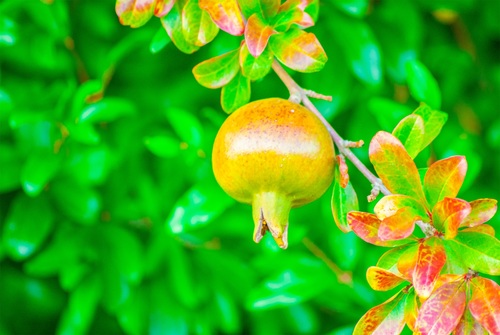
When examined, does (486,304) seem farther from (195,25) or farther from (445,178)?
(195,25)

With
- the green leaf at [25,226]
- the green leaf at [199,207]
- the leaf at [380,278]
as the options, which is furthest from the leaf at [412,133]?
the green leaf at [25,226]

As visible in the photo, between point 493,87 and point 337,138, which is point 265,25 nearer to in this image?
point 337,138

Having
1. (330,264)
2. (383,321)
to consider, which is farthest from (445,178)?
(330,264)

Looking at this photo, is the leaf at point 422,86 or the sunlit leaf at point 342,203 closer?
the sunlit leaf at point 342,203

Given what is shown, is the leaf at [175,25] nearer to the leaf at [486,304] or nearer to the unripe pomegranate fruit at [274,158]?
the unripe pomegranate fruit at [274,158]

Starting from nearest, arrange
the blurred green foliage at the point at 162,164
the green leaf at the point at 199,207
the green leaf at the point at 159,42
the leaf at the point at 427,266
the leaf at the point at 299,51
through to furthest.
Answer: the leaf at the point at 427,266, the leaf at the point at 299,51, the green leaf at the point at 159,42, the green leaf at the point at 199,207, the blurred green foliage at the point at 162,164

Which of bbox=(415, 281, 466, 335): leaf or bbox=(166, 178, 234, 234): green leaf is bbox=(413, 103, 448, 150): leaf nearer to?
bbox=(415, 281, 466, 335): leaf
